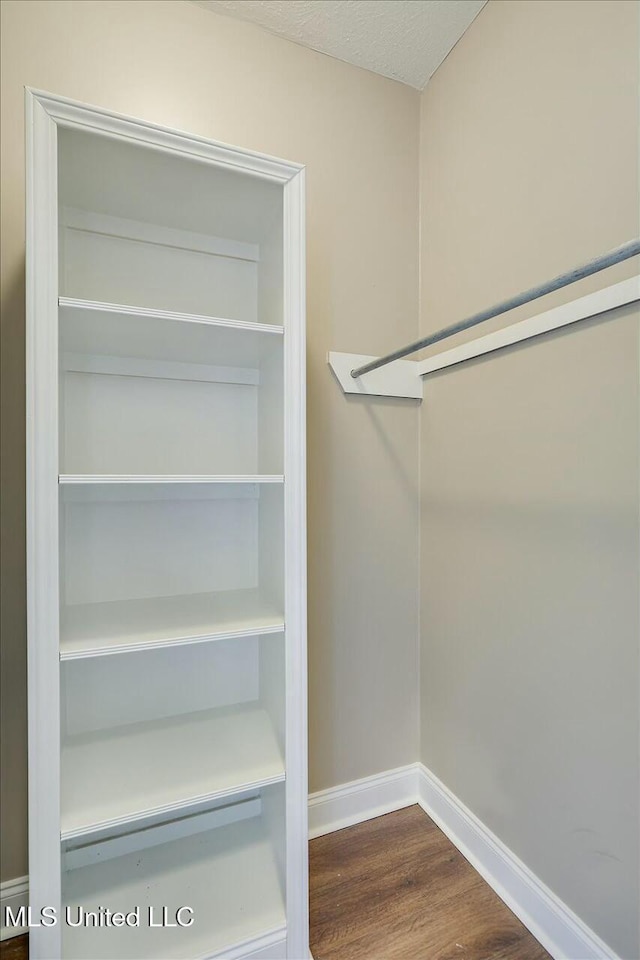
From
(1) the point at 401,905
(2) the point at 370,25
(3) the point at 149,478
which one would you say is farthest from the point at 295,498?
(2) the point at 370,25

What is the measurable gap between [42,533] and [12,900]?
41.2 inches

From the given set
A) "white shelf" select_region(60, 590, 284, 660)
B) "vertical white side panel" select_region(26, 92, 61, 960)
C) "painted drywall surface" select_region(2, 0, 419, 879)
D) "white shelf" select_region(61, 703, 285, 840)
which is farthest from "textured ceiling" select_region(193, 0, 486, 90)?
"white shelf" select_region(61, 703, 285, 840)

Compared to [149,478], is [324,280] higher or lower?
higher

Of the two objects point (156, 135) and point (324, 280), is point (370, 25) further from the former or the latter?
point (156, 135)

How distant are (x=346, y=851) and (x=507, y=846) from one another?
0.49 meters

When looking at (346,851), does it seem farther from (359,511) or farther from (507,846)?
(359,511)

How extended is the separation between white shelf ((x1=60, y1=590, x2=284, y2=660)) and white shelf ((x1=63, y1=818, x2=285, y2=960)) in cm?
68

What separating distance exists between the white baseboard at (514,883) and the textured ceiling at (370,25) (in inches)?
97.6

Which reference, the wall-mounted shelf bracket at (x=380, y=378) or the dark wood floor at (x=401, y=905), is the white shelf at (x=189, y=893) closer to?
the dark wood floor at (x=401, y=905)

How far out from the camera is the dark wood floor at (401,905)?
113cm

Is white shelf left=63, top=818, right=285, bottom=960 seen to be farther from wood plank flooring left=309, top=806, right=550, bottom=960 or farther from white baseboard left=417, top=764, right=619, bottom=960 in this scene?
white baseboard left=417, top=764, right=619, bottom=960

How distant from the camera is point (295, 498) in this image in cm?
111

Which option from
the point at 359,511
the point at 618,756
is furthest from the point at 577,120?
the point at 618,756

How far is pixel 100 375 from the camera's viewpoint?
1.25 m
